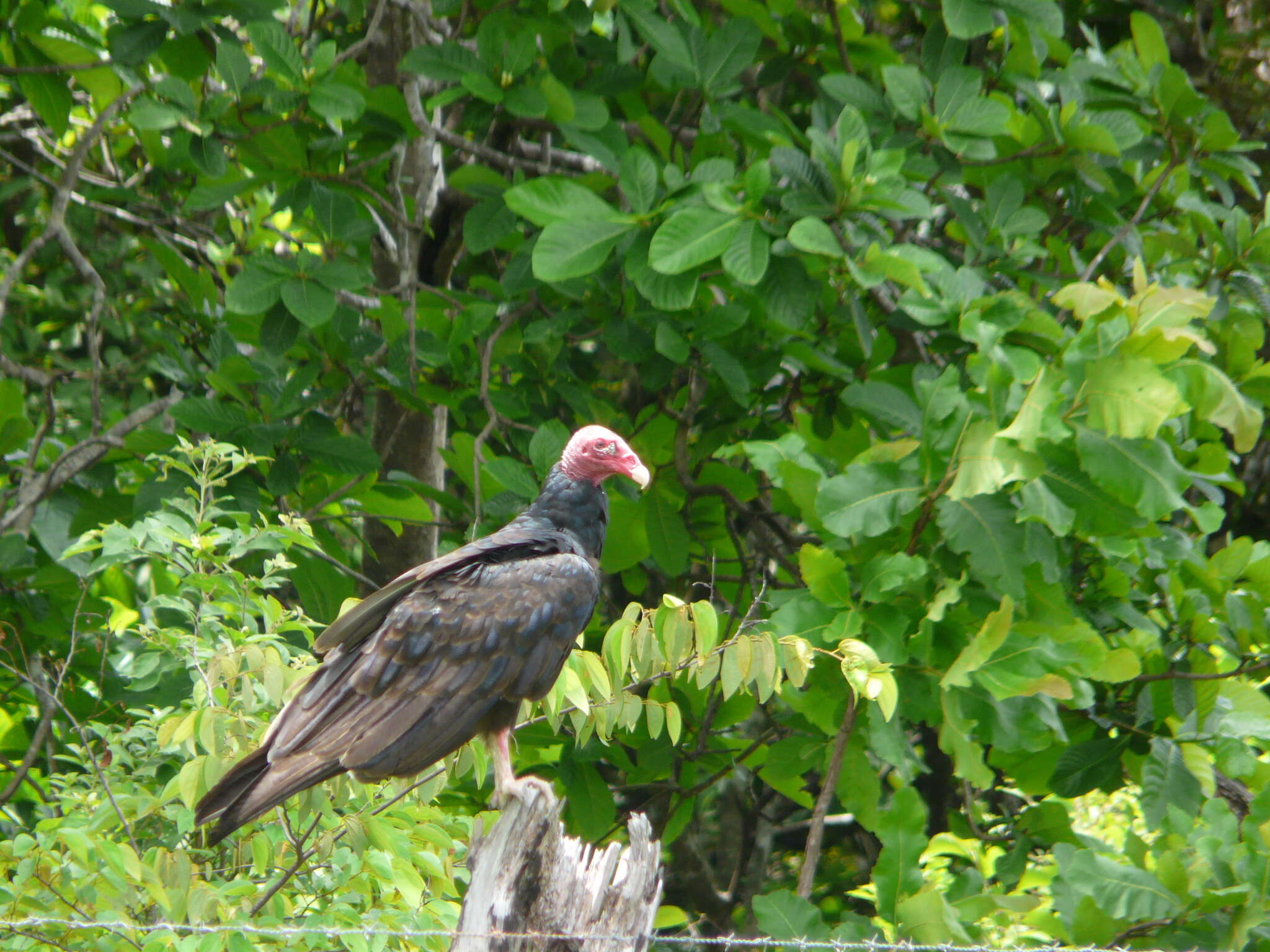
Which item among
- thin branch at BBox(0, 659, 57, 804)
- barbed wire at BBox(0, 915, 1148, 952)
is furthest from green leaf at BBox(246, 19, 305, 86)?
barbed wire at BBox(0, 915, 1148, 952)

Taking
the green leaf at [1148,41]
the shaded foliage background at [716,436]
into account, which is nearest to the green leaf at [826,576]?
the shaded foliage background at [716,436]

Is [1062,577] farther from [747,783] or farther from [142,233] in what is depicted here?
[142,233]

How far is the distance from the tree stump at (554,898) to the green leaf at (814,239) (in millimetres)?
1451

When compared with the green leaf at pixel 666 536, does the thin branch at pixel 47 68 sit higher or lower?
higher

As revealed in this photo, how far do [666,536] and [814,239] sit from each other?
101 centimetres

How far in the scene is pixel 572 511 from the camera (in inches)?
125

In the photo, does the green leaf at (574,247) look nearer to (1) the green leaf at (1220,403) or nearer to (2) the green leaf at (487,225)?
(2) the green leaf at (487,225)

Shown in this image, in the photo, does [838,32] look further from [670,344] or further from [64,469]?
[64,469]

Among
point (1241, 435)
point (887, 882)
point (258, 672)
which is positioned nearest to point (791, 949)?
point (887, 882)

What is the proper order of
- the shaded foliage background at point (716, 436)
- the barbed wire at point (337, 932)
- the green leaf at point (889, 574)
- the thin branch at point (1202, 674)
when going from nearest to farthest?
1. the barbed wire at point (337, 932)
2. the shaded foliage background at point (716, 436)
3. the green leaf at point (889, 574)
4. the thin branch at point (1202, 674)

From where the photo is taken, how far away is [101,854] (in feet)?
7.32

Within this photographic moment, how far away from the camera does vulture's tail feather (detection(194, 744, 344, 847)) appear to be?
235 cm

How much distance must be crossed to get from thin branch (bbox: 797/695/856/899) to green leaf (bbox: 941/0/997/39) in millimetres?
1775

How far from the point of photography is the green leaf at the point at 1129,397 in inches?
104
